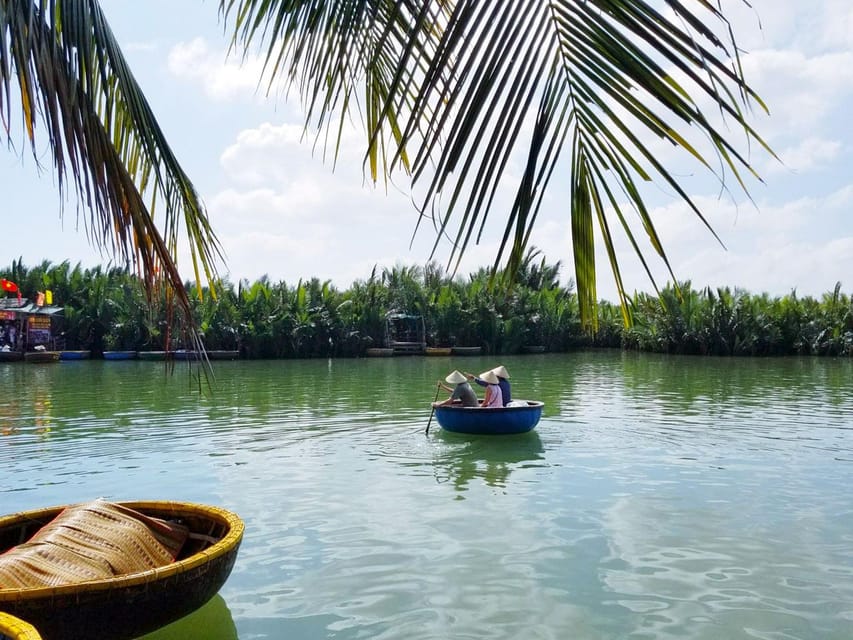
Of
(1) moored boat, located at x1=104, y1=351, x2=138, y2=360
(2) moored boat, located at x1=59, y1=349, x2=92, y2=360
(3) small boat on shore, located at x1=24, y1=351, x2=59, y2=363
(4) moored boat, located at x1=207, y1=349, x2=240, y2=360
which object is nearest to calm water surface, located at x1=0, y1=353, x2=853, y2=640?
(3) small boat on shore, located at x1=24, y1=351, x2=59, y2=363

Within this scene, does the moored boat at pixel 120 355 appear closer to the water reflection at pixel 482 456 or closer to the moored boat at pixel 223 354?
the moored boat at pixel 223 354

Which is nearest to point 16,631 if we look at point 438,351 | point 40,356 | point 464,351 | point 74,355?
point 40,356

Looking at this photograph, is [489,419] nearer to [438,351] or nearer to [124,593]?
[124,593]

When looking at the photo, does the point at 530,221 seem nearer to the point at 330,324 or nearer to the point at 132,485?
the point at 132,485

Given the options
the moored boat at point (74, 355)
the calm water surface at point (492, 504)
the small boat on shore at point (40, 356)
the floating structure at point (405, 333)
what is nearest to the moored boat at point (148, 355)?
the moored boat at point (74, 355)

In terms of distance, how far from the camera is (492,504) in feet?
26.8

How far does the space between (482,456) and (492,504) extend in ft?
8.80

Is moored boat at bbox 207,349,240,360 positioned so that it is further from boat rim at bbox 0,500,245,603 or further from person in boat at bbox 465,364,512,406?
boat rim at bbox 0,500,245,603

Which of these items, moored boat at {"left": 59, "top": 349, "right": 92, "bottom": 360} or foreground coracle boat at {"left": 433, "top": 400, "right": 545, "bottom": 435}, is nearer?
foreground coracle boat at {"left": 433, "top": 400, "right": 545, "bottom": 435}

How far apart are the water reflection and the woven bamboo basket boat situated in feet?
22.2

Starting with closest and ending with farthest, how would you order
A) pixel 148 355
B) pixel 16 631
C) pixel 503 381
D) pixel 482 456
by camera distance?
1. pixel 16 631
2. pixel 482 456
3. pixel 503 381
4. pixel 148 355

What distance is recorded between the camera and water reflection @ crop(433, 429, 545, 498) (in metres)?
9.51

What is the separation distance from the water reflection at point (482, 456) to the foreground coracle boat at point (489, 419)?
16 cm

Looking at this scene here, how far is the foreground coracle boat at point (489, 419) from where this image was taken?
38.3 feet
